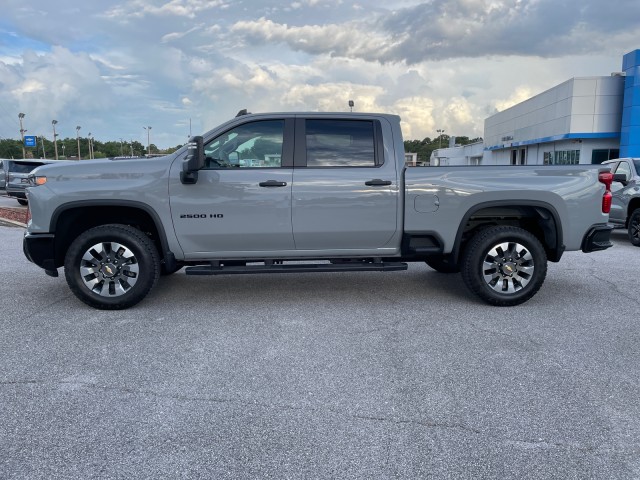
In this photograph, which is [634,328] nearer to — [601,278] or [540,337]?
[540,337]

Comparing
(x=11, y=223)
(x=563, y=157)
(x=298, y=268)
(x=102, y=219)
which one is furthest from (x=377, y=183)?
(x=563, y=157)

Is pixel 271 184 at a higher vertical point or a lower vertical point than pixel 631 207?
higher

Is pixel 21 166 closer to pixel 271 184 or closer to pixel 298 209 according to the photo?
pixel 271 184

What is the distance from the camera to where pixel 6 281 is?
272 inches

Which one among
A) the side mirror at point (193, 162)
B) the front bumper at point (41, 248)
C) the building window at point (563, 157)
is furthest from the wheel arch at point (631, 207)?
the building window at point (563, 157)

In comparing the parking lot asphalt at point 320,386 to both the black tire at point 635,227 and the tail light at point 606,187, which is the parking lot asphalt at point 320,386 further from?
the black tire at point 635,227

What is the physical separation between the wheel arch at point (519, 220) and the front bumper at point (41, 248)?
4275 millimetres

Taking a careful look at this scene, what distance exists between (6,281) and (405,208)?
536cm

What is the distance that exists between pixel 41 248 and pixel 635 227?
10275mm

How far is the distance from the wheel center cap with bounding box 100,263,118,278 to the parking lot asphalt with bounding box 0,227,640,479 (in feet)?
1.37

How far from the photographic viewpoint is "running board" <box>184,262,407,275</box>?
544cm

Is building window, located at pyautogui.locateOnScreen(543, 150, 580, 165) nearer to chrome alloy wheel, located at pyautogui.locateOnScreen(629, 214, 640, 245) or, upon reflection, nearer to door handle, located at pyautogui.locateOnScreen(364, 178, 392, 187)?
chrome alloy wheel, located at pyautogui.locateOnScreen(629, 214, 640, 245)

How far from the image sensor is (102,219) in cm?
573

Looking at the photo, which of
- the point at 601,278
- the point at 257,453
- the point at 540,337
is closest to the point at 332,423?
the point at 257,453
